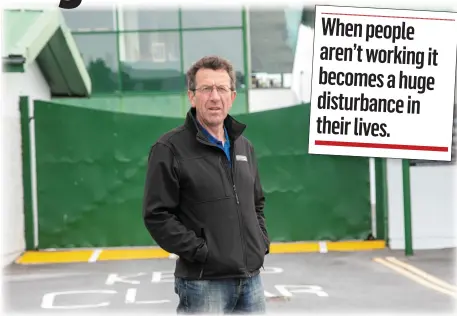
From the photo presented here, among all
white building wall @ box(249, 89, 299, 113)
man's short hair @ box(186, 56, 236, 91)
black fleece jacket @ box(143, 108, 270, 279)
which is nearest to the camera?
black fleece jacket @ box(143, 108, 270, 279)

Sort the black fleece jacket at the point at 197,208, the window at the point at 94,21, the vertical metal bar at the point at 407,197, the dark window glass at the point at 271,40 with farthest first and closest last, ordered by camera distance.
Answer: the dark window glass at the point at 271,40 < the window at the point at 94,21 < the vertical metal bar at the point at 407,197 < the black fleece jacket at the point at 197,208

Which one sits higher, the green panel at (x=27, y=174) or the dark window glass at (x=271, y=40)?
the dark window glass at (x=271, y=40)

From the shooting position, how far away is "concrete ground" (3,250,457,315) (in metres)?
7.36

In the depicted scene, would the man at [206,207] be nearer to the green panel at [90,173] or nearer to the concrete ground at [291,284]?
the concrete ground at [291,284]

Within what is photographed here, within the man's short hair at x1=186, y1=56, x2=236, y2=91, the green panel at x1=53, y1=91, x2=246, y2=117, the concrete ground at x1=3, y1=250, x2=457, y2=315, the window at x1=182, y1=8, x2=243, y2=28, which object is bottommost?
the concrete ground at x1=3, y1=250, x2=457, y2=315

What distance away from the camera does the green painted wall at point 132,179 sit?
38.4 feet

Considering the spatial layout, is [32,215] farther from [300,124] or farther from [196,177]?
[196,177]

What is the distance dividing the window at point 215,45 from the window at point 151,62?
277 millimetres

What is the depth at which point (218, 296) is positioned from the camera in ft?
12.0

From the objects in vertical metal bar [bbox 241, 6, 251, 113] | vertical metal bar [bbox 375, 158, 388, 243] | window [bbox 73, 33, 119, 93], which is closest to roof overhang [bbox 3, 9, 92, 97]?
window [bbox 73, 33, 119, 93]

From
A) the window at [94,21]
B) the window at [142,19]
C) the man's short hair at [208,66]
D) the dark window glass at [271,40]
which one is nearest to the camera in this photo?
the man's short hair at [208,66]

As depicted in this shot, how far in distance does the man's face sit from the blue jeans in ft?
2.56

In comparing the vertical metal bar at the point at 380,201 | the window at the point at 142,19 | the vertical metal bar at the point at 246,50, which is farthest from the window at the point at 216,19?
the vertical metal bar at the point at 380,201

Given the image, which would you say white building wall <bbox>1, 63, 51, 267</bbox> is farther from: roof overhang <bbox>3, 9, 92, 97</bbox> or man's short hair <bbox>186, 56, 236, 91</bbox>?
man's short hair <bbox>186, 56, 236, 91</bbox>
